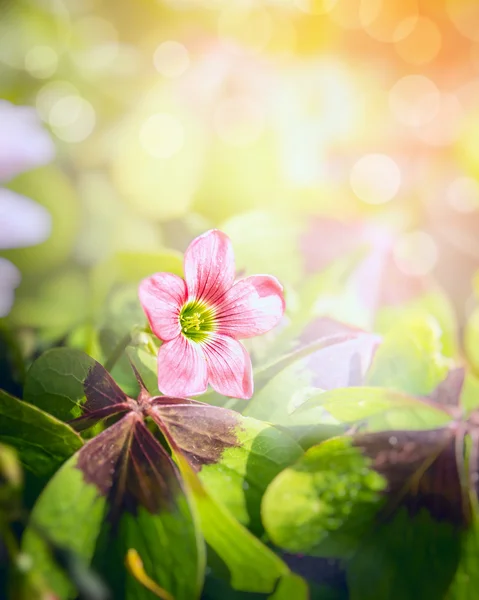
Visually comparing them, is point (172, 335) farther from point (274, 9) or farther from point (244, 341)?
point (274, 9)

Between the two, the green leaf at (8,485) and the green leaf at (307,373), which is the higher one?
the green leaf at (307,373)

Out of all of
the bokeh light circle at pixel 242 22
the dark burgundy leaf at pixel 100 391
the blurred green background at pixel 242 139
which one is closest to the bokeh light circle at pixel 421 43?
the blurred green background at pixel 242 139

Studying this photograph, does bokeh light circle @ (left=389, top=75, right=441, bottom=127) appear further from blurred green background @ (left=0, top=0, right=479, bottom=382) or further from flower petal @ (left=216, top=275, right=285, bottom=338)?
flower petal @ (left=216, top=275, right=285, bottom=338)

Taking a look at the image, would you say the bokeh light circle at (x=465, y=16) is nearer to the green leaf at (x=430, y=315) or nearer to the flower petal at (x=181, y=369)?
the green leaf at (x=430, y=315)

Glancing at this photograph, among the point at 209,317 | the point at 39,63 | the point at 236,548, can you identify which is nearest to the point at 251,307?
the point at 209,317

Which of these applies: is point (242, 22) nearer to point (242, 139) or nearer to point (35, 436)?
point (242, 139)

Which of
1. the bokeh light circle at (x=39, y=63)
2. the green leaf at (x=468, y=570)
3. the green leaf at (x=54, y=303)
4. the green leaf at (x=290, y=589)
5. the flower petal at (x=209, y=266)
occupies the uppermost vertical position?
the bokeh light circle at (x=39, y=63)
